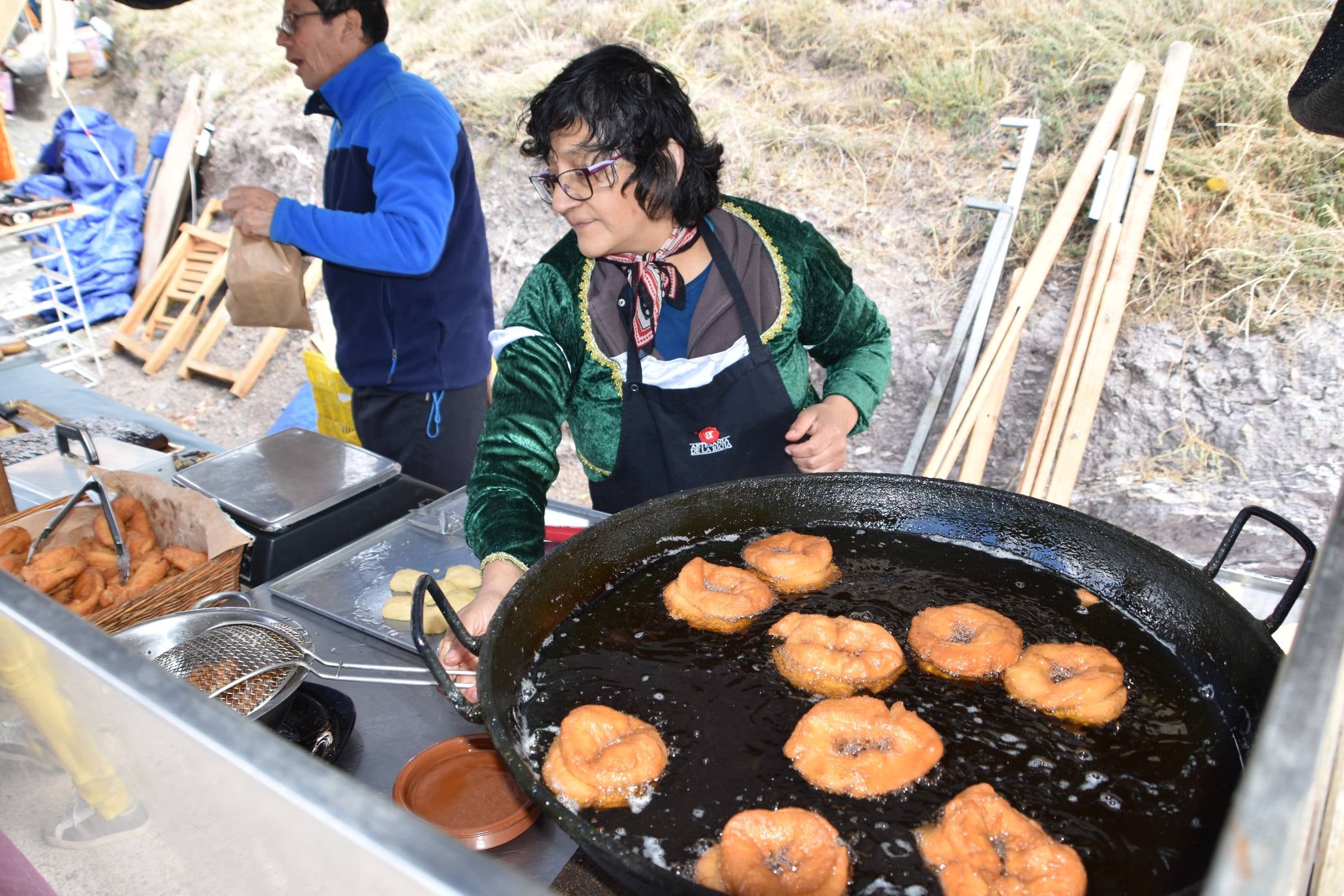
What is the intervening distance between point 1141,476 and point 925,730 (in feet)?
16.0

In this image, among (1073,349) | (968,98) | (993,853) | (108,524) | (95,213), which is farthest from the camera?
(95,213)

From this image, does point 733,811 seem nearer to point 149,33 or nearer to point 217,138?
point 217,138

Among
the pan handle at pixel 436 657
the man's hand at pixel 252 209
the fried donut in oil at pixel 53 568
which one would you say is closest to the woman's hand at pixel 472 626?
the pan handle at pixel 436 657

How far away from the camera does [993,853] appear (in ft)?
3.82

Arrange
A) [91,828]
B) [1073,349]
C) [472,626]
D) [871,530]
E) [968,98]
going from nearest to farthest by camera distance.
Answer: [91,828]
[472,626]
[871,530]
[1073,349]
[968,98]

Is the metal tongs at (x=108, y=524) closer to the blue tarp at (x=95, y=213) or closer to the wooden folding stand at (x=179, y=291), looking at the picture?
the wooden folding stand at (x=179, y=291)

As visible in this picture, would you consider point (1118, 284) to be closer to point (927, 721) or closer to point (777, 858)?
point (927, 721)

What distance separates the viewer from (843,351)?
2.73 m

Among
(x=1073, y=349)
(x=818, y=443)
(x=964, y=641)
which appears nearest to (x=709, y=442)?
(x=818, y=443)

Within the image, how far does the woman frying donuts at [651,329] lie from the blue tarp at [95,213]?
9.18m

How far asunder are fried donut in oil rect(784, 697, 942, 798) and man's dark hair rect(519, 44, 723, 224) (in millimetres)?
1414

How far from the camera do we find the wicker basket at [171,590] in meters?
1.97

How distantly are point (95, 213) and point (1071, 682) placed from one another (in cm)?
1064

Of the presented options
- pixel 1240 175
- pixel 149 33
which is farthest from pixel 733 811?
pixel 149 33
